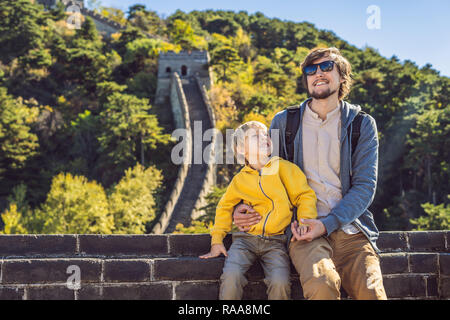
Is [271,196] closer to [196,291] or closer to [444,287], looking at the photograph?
[196,291]

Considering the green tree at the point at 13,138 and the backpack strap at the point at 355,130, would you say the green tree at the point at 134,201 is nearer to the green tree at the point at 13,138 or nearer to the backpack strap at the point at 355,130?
the green tree at the point at 13,138

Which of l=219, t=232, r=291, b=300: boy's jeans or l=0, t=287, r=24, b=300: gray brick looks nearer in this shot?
l=219, t=232, r=291, b=300: boy's jeans

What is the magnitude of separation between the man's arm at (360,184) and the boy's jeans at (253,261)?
38cm

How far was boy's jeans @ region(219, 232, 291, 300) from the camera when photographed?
275 cm

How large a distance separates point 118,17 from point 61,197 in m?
41.5

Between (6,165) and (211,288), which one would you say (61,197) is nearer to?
(6,165)

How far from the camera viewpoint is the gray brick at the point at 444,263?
3.35 metres

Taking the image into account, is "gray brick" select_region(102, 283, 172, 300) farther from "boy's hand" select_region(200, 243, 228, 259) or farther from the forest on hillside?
the forest on hillside

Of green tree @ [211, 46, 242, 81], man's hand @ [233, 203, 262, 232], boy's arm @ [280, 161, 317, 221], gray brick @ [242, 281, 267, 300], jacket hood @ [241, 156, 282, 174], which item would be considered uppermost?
green tree @ [211, 46, 242, 81]

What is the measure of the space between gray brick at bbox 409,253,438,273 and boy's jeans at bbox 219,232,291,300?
1.09 metres

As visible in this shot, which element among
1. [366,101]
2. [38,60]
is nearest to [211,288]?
[366,101]

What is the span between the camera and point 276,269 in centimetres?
281

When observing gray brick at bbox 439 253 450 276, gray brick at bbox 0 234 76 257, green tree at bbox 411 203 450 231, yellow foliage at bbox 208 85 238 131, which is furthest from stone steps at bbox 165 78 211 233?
gray brick at bbox 439 253 450 276

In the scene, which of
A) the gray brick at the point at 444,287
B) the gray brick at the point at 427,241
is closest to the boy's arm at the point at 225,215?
the gray brick at the point at 427,241
